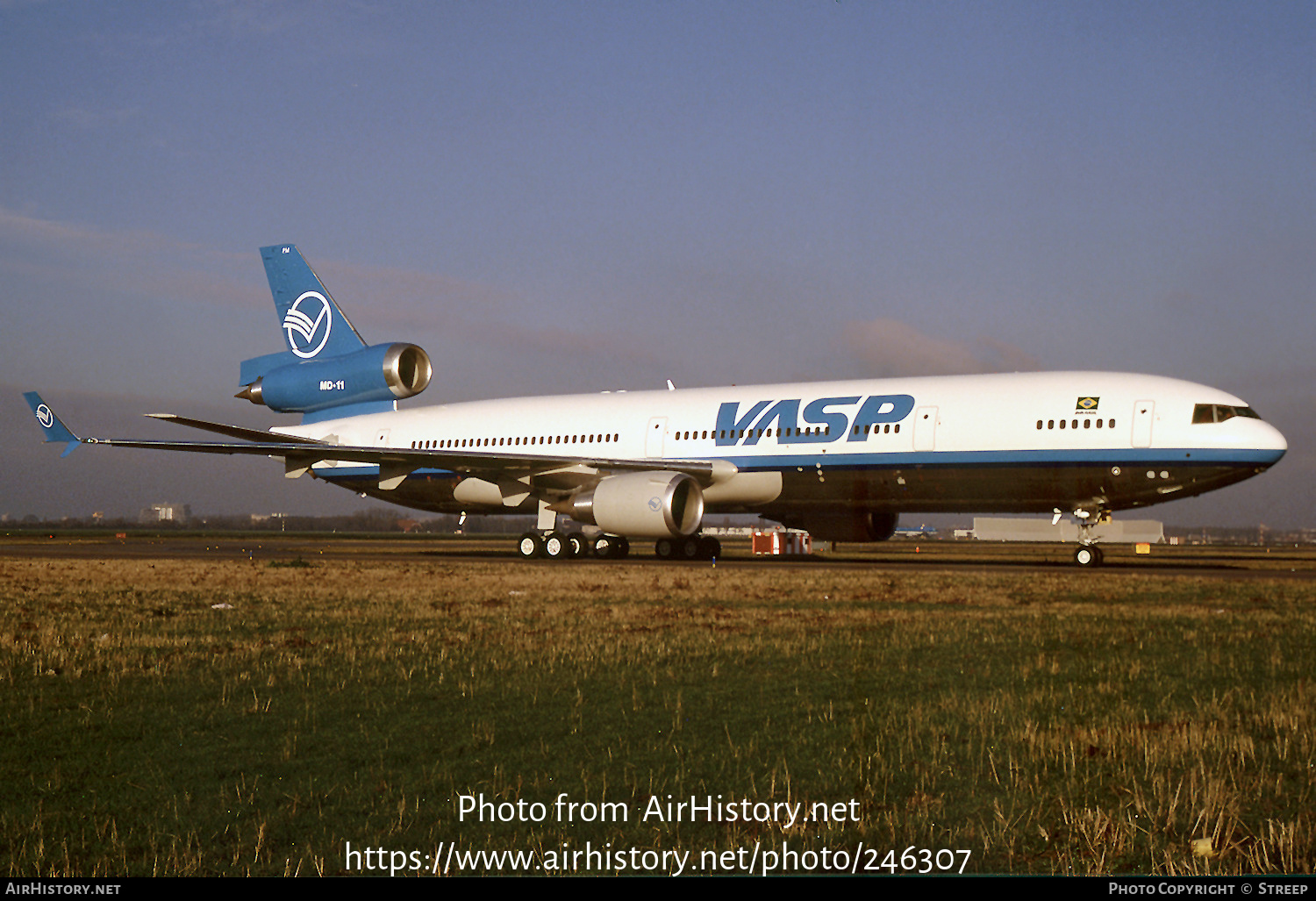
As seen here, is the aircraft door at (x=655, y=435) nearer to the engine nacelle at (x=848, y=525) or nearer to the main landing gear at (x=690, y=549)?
the main landing gear at (x=690, y=549)

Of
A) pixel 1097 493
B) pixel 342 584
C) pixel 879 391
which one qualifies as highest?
pixel 879 391

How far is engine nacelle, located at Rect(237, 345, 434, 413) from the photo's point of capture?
32812 mm

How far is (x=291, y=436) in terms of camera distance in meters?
32.8

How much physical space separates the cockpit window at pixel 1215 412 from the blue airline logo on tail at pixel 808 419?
579 cm

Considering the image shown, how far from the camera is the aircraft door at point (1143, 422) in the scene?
22.0m

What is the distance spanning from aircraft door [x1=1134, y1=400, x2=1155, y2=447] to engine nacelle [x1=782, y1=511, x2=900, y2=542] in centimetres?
665

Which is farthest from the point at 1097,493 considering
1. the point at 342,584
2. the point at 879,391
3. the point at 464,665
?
the point at 464,665

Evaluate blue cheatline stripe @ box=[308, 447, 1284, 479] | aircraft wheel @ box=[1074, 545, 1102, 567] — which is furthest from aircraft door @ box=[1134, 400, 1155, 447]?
aircraft wheel @ box=[1074, 545, 1102, 567]

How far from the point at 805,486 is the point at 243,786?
2146 cm

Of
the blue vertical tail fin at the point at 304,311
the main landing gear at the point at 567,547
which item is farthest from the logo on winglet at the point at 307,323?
the main landing gear at the point at 567,547

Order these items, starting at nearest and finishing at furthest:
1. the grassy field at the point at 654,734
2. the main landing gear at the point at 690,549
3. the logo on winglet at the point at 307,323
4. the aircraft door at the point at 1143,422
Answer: the grassy field at the point at 654,734
the aircraft door at the point at 1143,422
the main landing gear at the point at 690,549
the logo on winglet at the point at 307,323

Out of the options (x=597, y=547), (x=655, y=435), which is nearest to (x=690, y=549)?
(x=597, y=547)

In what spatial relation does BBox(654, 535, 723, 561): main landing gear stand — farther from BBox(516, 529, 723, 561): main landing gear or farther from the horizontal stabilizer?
the horizontal stabilizer

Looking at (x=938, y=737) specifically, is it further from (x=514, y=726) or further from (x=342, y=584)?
(x=342, y=584)
